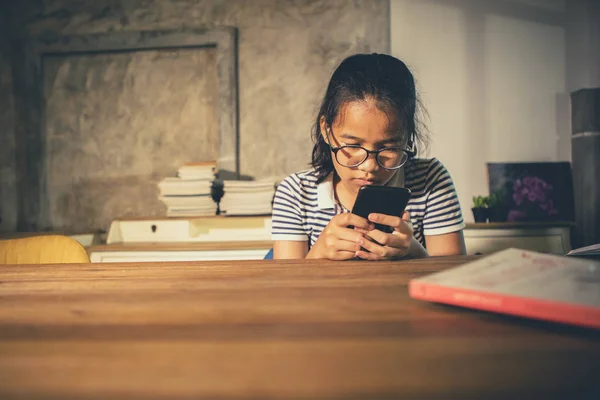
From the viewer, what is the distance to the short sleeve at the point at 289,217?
4.37ft

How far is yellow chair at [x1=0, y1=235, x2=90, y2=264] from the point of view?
1072 mm

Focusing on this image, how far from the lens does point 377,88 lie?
3.52ft

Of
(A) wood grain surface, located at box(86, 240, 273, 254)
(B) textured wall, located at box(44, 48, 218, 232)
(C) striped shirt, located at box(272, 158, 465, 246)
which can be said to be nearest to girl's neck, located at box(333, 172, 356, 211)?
(C) striped shirt, located at box(272, 158, 465, 246)

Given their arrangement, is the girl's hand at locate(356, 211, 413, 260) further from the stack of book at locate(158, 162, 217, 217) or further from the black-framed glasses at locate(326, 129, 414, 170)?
the stack of book at locate(158, 162, 217, 217)

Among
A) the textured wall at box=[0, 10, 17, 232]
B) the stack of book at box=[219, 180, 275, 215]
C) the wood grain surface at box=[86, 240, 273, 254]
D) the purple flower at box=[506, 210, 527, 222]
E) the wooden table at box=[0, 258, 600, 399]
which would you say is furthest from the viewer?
the textured wall at box=[0, 10, 17, 232]

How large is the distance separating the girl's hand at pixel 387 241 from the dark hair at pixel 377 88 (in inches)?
12.8

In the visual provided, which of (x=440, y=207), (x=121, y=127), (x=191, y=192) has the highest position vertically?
(x=121, y=127)

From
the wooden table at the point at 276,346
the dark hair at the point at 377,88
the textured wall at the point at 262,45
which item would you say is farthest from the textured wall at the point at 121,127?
the wooden table at the point at 276,346

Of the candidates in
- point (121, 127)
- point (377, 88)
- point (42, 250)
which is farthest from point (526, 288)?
point (121, 127)

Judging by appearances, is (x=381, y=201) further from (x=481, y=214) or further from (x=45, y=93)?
(x=45, y=93)

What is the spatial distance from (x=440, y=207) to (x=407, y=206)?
0.35 ft

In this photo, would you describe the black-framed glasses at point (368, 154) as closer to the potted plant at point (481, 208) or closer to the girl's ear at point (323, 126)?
the girl's ear at point (323, 126)

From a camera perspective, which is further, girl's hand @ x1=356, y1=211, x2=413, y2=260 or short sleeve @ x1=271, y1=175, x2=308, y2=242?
short sleeve @ x1=271, y1=175, x2=308, y2=242

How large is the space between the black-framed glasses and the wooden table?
513mm
